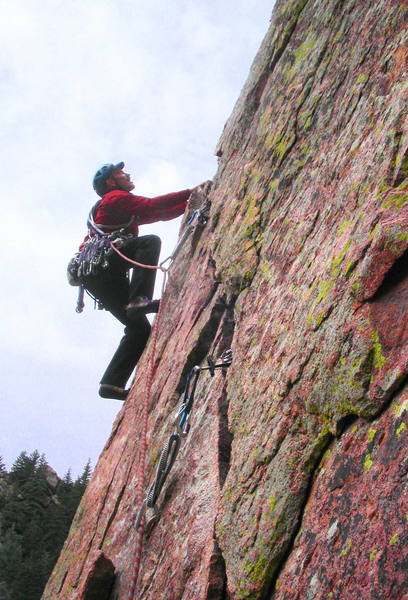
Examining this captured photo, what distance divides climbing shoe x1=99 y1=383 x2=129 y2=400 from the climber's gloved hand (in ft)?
9.30

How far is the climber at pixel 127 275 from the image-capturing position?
29.4 ft

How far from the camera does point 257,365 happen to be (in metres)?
4.78

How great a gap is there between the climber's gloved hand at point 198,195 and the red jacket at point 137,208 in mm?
204

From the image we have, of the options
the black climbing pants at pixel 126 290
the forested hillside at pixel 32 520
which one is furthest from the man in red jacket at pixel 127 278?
the forested hillside at pixel 32 520

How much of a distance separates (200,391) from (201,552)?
1.67m

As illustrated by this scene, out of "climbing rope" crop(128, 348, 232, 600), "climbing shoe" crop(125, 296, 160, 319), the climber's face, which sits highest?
the climber's face

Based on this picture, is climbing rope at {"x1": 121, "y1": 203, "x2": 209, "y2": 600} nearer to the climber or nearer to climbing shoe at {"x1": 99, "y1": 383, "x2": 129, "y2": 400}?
the climber

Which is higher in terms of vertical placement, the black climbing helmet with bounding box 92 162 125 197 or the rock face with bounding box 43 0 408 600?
the black climbing helmet with bounding box 92 162 125 197

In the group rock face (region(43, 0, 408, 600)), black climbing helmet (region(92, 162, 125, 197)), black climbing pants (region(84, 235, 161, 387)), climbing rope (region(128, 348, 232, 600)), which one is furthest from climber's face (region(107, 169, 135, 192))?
climbing rope (region(128, 348, 232, 600))

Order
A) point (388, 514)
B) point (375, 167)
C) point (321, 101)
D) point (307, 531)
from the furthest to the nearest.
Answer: point (321, 101) < point (375, 167) < point (307, 531) < point (388, 514)

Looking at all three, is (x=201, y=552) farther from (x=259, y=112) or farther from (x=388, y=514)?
(x=259, y=112)

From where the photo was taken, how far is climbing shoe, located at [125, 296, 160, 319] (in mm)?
8766

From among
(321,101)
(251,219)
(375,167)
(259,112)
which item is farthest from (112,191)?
→ (375,167)

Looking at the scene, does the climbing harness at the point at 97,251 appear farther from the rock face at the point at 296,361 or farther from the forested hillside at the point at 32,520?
the forested hillside at the point at 32,520
